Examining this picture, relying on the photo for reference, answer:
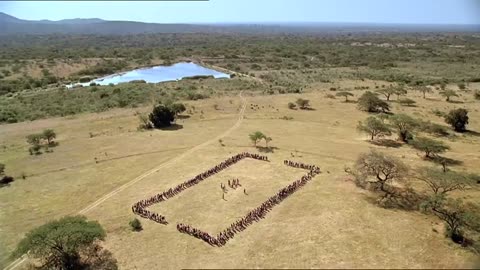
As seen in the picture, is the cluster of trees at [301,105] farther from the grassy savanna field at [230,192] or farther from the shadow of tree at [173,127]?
the shadow of tree at [173,127]

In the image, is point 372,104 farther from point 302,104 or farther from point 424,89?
point 424,89

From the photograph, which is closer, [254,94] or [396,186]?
[396,186]

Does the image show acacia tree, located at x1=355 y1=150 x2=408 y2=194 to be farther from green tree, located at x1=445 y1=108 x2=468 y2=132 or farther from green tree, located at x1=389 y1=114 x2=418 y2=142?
green tree, located at x1=445 y1=108 x2=468 y2=132

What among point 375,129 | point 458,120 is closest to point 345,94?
point 458,120

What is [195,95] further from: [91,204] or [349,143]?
[91,204]

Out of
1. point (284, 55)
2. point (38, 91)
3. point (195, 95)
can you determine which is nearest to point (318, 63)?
point (284, 55)

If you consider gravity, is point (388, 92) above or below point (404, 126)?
above
